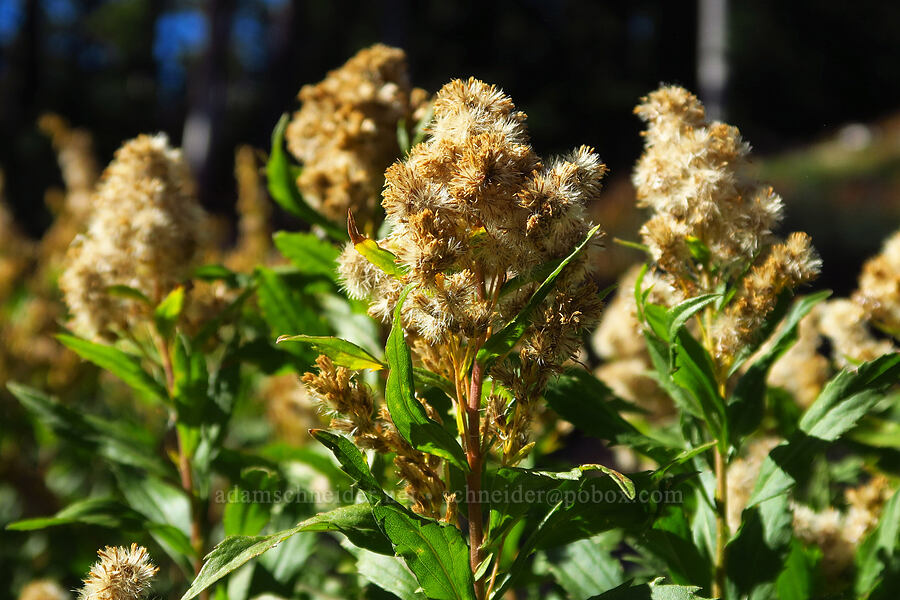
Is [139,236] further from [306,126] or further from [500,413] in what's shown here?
[500,413]

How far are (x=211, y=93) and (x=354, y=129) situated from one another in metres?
8.94

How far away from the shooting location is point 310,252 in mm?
1483

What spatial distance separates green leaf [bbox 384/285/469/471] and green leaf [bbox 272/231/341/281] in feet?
1.86

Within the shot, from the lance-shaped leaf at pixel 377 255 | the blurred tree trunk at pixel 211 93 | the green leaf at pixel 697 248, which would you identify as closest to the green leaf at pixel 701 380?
the green leaf at pixel 697 248

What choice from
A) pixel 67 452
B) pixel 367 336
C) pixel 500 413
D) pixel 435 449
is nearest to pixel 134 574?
pixel 435 449

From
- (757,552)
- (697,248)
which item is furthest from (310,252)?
(757,552)

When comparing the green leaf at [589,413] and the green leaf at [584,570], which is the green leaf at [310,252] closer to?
the green leaf at [589,413]

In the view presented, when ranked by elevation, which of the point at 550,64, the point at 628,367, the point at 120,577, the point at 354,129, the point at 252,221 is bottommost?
the point at 120,577

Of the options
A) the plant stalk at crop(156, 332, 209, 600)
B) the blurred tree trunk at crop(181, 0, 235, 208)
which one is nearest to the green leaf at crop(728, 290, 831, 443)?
the plant stalk at crop(156, 332, 209, 600)

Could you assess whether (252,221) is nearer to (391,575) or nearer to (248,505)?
(248,505)

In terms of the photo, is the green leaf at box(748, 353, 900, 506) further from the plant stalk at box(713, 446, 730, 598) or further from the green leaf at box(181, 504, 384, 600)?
the green leaf at box(181, 504, 384, 600)

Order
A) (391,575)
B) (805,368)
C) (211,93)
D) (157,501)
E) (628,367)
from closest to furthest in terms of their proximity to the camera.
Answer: (391,575) < (157,501) < (805,368) < (628,367) < (211,93)

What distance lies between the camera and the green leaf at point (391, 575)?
1065 mm

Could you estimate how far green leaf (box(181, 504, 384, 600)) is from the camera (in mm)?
831
